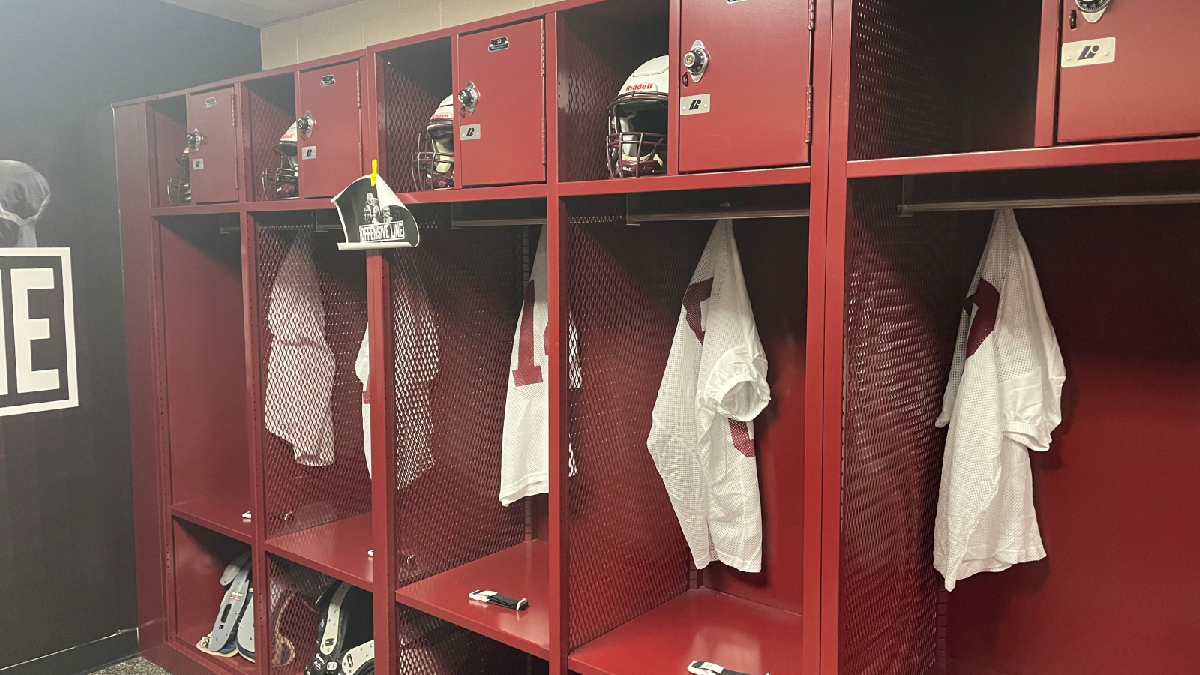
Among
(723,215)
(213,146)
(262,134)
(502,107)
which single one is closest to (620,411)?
(723,215)

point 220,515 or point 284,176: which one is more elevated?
point 284,176

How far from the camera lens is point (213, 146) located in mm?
2859

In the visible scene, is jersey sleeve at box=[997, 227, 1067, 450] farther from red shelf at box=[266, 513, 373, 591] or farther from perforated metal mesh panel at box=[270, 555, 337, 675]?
perforated metal mesh panel at box=[270, 555, 337, 675]

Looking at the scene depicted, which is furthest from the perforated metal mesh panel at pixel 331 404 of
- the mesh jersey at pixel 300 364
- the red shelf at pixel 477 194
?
the red shelf at pixel 477 194

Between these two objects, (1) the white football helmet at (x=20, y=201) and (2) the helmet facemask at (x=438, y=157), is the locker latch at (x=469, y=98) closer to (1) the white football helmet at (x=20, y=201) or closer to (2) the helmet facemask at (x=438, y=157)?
(2) the helmet facemask at (x=438, y=157)

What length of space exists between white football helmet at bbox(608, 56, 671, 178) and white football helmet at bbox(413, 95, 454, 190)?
484mm

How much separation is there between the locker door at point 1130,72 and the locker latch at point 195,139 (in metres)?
2.61

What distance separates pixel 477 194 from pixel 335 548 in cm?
136

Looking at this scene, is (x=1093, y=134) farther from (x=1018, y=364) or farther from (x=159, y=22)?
(x=159, y=22)

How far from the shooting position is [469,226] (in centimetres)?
253

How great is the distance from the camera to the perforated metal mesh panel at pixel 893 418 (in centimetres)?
158

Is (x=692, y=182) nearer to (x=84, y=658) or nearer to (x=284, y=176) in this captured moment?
(x=284, y=176)

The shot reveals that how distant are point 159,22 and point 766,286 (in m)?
2.66

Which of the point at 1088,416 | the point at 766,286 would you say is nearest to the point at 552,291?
the point at 766,286
